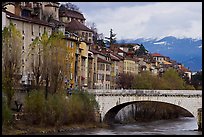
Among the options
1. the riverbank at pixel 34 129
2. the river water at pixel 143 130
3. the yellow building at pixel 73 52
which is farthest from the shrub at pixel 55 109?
the yellow building at pixel 73 52

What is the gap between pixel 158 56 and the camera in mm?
113250

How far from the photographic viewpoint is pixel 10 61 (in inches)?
1300

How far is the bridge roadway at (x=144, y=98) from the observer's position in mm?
40250

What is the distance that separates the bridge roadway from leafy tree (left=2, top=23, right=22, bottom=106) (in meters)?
9.64

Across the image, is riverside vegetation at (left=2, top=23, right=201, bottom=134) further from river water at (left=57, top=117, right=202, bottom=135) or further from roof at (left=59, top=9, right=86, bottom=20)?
roof at (left=59, top=9, right=86, bottom=20)

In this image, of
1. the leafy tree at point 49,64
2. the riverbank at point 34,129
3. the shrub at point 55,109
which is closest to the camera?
the riverbank at point 34,129

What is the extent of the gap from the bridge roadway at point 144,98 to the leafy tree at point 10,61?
964 centimetres

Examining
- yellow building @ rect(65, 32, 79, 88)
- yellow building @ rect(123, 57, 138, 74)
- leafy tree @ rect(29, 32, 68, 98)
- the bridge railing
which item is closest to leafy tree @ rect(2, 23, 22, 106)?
leafy tree @ rect(29, 32, 68, 98)

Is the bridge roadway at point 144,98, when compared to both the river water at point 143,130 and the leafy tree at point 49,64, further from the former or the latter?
the leafy tree at point 49,64

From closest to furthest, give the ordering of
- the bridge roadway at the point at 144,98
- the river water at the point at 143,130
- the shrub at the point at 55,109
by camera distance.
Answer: the shrub at the point at 55,109
the river water at the point at 143,130
the bridge roadway at the point at 144,98

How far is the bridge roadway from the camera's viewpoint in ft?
132

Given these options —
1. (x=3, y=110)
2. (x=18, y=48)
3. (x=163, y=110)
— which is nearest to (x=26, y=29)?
(x=18, y=48)

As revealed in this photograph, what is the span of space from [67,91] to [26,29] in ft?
19.1

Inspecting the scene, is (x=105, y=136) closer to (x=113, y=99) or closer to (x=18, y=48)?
(x=18, y=48)
